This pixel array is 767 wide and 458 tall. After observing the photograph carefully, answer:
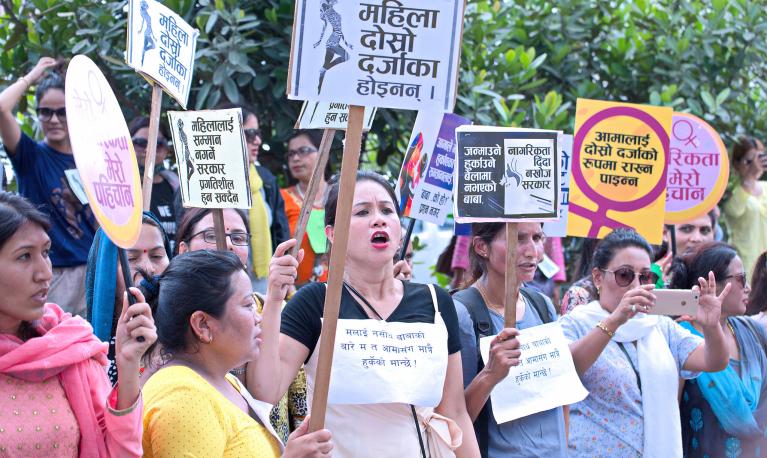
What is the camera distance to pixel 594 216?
5.85 metres

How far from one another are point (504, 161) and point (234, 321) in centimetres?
140

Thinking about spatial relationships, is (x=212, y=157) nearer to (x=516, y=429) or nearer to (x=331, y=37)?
(x=331, y=37)

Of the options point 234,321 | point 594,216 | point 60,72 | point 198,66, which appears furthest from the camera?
point 198,66

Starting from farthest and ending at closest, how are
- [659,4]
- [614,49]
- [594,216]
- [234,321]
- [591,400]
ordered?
1. [659,4]
2. [614,49]
3. [594,216]
4. [591,400]
5. [234,321]

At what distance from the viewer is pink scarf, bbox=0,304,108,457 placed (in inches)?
118

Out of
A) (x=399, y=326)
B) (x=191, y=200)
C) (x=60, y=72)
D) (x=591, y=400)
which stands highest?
(x=60, y=72)

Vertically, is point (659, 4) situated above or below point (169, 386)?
above

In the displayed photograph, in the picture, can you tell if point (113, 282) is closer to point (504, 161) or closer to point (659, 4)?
point (504, 161)

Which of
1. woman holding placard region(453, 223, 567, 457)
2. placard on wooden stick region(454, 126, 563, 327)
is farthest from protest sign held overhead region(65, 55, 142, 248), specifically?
woman holding placard region(453, 223, 567, 457)

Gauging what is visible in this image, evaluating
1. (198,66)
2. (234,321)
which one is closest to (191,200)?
(234,321)

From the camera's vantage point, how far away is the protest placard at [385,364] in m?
3.74

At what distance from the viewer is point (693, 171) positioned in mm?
6691

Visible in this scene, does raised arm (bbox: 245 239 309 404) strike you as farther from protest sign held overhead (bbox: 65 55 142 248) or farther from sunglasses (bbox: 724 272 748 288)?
sunglasses (bbox: 724 272 748 288)

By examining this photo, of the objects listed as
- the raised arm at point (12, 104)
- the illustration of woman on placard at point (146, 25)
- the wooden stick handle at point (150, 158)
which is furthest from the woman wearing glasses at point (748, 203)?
the wooden stick handle at point (150, 158)
